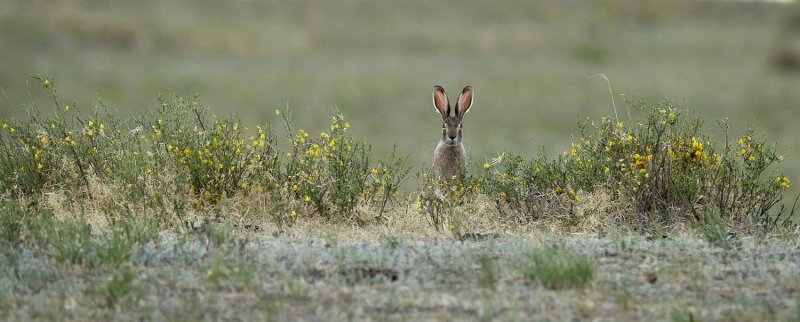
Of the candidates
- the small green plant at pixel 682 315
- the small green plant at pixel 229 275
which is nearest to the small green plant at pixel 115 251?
the small green plant at pixel 229 275

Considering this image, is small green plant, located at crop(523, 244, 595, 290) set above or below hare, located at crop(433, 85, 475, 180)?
below

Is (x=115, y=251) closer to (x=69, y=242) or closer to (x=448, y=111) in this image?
(x=69, y=242)

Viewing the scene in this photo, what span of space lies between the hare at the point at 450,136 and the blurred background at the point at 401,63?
1762 centimetres

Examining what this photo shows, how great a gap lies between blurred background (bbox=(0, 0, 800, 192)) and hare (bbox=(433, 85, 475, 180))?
17.6 meters

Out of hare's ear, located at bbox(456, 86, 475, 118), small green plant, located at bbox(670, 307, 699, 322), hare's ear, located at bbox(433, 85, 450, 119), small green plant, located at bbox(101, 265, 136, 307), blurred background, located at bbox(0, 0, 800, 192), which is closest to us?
small green plant, located at bbox(670, 307, 699, 322)

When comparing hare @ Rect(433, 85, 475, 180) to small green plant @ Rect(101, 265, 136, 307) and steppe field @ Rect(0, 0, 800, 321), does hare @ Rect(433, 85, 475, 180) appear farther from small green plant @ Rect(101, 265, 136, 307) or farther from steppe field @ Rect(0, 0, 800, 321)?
small green plant @ Rect(101, 265, 136, 307)

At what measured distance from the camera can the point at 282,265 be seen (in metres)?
7.64

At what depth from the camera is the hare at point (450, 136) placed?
1082 cm

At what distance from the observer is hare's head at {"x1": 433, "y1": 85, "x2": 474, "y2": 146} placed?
35.5 feet

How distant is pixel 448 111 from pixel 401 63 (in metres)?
38.9

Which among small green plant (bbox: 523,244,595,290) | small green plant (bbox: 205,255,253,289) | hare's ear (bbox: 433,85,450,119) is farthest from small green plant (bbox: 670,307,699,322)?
hare's ear (bbox: 433,85,450,119)

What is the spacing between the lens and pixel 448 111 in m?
10.9

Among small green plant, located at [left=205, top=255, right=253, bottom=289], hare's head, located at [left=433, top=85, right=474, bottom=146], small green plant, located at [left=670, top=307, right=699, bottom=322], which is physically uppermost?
hare's head, located at [left=433, top=85, right=474, bottom=146]

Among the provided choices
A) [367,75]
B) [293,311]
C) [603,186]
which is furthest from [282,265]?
[367,75]
